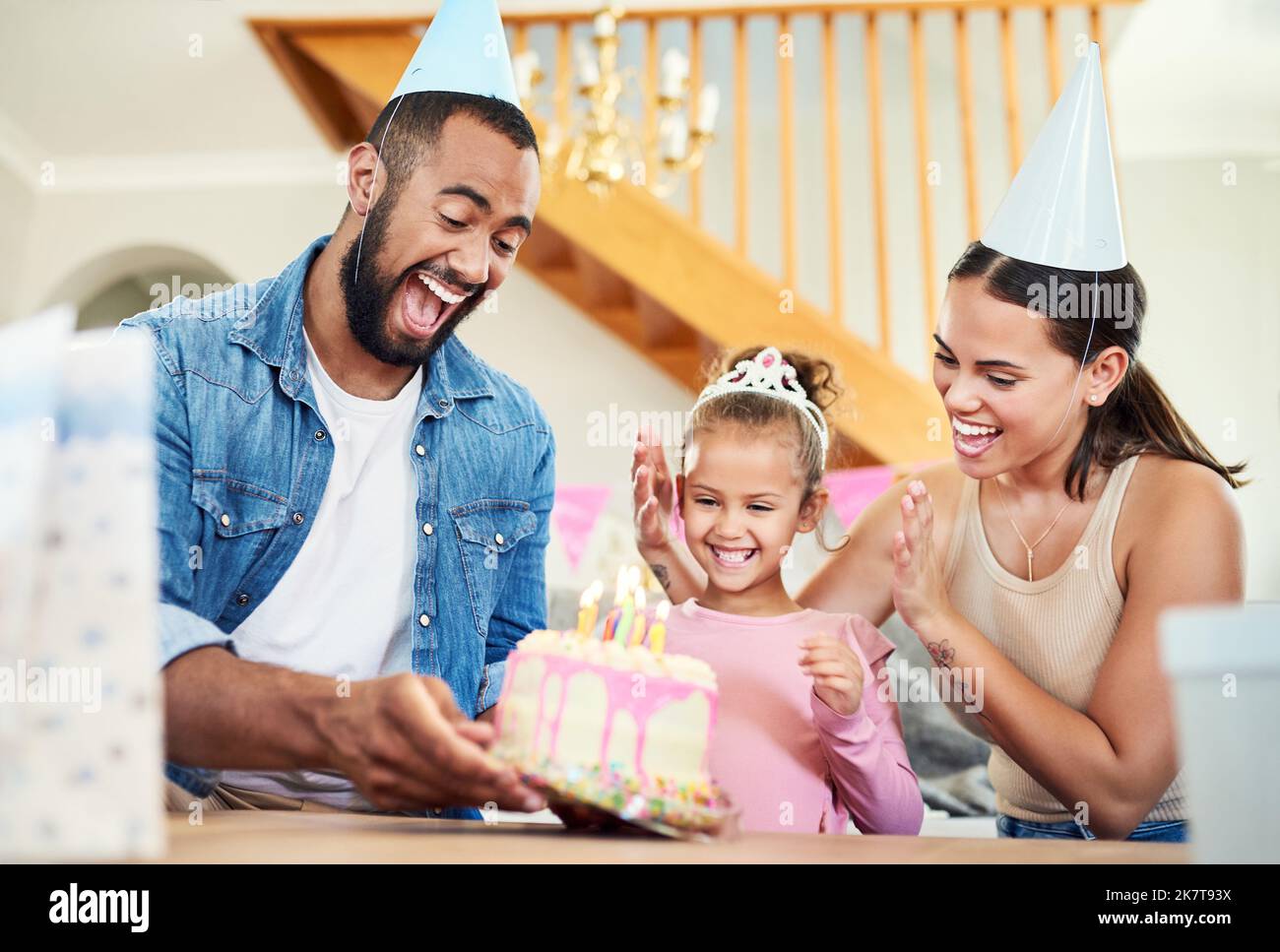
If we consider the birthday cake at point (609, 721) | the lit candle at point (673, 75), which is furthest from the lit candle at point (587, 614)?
the lit candle at point (673, 75)

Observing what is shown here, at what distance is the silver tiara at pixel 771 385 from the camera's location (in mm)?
1417

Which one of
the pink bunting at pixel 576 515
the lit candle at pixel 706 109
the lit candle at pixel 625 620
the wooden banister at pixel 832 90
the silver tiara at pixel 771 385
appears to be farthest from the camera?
the wooden banister at pixel 832 90

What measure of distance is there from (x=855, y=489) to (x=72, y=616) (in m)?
2.06

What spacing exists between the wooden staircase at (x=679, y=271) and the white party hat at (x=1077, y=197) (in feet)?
5.96

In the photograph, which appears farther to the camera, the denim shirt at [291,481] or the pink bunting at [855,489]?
the pink bunting at [855,489]

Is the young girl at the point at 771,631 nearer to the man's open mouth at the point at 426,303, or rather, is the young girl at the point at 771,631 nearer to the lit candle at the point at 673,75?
the man's open mouth at the point at 426,303

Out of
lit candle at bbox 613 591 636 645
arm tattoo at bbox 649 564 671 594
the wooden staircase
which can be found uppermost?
the wooden staircase

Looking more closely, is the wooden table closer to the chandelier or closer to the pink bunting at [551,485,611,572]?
the pink bunting at [551,485,611,572]

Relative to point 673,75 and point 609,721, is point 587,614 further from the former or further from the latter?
point 673,75

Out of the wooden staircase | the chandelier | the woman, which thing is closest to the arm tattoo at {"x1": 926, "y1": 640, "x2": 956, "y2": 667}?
the woman

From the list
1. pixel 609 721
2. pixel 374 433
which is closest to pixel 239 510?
pixel 374 433

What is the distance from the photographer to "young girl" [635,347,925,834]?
1.16 meters

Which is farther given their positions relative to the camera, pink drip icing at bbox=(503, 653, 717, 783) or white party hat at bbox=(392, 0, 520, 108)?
white party hat at bbox=(392, 0, 520, 108)

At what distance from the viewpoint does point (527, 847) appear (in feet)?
2.24
